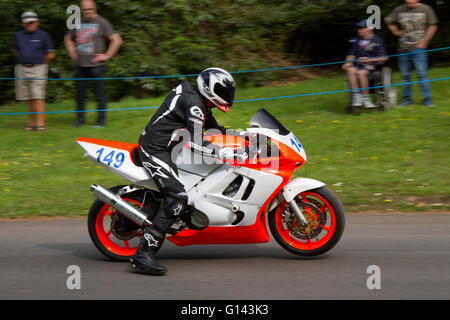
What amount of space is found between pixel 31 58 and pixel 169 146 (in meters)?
6.34

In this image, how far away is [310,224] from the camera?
238 inches

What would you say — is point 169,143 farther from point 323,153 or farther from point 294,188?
point 323,153

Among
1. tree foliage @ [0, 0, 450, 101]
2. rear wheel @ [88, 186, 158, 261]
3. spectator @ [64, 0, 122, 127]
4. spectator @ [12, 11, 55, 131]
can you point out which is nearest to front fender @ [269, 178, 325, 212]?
rear wheel @ [88, 186, 158, 261]

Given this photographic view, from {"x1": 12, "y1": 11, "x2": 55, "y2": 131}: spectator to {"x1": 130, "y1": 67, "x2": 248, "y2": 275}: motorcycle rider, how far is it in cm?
619

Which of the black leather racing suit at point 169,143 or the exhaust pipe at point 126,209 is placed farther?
the exhaust pipe at point 126,209

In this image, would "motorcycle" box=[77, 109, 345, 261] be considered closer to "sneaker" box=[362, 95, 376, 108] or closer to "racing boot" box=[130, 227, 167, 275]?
"racing boot" box=[130, 227, 167, 275]

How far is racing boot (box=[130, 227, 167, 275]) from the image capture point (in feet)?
18.9

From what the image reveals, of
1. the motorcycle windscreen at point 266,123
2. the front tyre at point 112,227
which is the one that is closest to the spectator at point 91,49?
the front tyre at point 112,227

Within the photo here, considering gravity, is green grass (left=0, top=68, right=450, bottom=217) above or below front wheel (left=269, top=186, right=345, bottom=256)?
below

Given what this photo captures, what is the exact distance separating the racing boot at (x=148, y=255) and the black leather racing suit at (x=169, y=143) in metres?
0.08

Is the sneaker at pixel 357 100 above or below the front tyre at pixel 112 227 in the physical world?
below

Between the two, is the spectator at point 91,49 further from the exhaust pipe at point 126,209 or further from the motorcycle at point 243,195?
the exhaust pipe at point 126,209

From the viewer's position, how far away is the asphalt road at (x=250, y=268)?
5.26 m

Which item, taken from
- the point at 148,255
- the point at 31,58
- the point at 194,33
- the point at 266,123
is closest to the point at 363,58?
the point at 194,33
